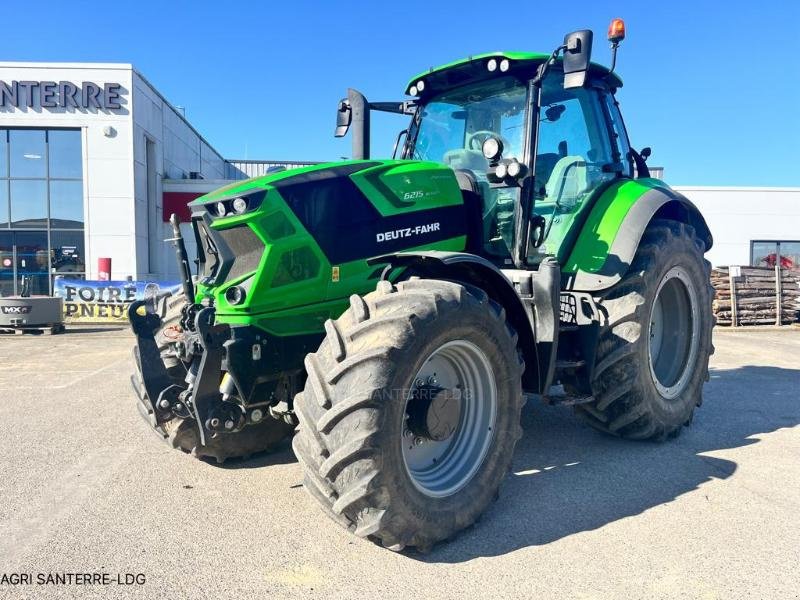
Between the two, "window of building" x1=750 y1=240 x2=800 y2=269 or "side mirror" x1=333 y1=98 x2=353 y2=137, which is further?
"window of building" x1=750 y1=240 x2=800 y2=269

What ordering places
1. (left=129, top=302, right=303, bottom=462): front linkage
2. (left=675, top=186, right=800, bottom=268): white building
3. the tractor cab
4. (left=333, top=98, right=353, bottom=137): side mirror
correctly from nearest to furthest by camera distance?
(left=129, top=302, right=303, bottom=462): front linkage, the tractor cab, (left=333, top=98, right=353, bottom=137): side mirror, (left=675, top=186, right=800, bottom=268): white building

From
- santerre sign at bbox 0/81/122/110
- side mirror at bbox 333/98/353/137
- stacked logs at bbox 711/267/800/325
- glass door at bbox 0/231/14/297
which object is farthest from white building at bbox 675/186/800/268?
glass door at bbox 0/231/14/297

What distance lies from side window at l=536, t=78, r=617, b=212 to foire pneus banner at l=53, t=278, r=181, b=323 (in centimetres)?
1285

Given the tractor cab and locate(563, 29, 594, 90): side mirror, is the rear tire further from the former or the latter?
locate(563, 29, 594, 90): side mirror

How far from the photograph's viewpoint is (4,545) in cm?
314

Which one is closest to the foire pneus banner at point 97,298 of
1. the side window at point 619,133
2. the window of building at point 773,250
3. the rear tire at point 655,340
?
the side window at point 619,133

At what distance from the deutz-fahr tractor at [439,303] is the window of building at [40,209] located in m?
16.8

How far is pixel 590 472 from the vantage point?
4.19m

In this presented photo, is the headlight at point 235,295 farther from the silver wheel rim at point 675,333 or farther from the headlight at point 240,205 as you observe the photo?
the silver wheel rim at point 675,333

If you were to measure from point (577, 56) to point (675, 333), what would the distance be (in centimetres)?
280

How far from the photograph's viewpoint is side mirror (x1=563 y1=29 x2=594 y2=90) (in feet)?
12.6

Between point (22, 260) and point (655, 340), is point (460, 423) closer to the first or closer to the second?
point (655, 340)

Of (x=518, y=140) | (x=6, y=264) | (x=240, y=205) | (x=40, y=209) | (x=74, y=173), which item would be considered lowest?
(x=240, y=205)

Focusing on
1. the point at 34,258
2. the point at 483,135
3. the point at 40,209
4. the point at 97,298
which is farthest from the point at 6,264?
the point at 483,135
